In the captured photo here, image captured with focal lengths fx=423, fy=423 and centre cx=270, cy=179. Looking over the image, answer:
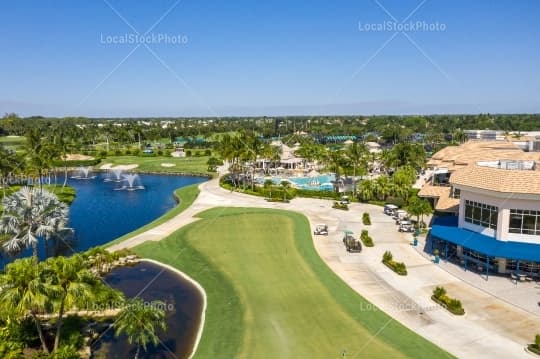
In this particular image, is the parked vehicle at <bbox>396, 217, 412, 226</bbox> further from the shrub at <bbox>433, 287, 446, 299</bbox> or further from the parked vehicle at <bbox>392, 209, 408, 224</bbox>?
the shrub at <bbox>433, 287, 446, 299</bbox>

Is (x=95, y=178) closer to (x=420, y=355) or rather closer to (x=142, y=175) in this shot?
(x=142, y=175)

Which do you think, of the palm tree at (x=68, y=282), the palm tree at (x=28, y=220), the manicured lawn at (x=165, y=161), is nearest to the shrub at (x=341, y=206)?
the palm tree at (x=28, y=220)

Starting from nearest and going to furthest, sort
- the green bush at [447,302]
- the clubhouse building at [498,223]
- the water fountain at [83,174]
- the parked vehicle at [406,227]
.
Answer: the green bush at [447,302] → the clubhouse building at [498,223] → the parked vehicle at [406,227] → the water fountain at [83,174]

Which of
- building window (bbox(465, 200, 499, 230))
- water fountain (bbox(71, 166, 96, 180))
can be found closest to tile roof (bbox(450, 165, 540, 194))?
building window (bbox(465, 200, 499, 230))

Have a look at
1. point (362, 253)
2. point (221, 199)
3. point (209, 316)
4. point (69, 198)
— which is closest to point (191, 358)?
point (209, 316)

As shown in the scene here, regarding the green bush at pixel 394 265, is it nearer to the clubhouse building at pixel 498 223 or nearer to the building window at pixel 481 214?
the clubhouse building at pixel 498 223
